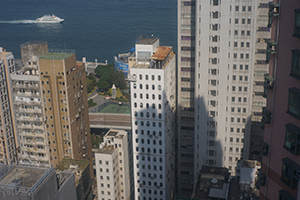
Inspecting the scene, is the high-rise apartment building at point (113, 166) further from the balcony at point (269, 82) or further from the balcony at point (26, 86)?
the balcony at point (269, 82)

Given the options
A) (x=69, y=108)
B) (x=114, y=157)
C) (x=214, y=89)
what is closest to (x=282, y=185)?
(x=214, y=89)

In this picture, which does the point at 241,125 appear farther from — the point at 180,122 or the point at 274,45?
the point at 274,45

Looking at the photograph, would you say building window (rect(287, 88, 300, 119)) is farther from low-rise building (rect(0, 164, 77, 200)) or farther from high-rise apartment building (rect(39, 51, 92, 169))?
high-rise apartment building (rect(39, 51, 92, 169))

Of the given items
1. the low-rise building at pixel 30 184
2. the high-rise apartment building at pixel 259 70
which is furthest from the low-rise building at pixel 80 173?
the high-rise apartment building at pixel 259 70

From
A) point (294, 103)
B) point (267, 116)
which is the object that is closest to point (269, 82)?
point (267, 116)

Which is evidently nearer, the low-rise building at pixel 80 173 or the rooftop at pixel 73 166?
the low-rise building at pixel 80 173

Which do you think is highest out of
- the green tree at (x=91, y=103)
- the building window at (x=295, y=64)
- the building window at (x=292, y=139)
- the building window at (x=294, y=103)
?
the building window at (x=295, y=64)

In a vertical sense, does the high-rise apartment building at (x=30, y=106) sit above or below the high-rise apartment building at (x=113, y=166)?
above
